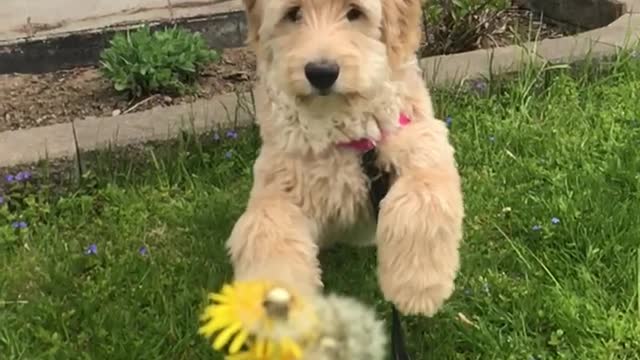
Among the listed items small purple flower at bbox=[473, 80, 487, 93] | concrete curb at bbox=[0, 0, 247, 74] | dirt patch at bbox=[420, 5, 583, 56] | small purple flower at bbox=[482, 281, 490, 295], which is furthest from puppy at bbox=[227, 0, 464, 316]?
concrete curb at bbox=[0, 0, 247, 74]

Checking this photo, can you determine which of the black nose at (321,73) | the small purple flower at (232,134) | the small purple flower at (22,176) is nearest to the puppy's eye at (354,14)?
the black nose at (321,73)

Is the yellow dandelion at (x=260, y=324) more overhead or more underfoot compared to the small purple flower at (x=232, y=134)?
more overhead

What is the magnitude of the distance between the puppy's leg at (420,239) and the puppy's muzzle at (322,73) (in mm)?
387

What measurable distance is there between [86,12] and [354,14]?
306 cm

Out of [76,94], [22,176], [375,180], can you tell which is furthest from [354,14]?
[76,94]

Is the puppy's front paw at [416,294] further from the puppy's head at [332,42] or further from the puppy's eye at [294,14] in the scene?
the puppy's eye at [294,14]

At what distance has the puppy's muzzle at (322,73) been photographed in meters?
2.78

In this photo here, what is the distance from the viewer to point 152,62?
484 cm

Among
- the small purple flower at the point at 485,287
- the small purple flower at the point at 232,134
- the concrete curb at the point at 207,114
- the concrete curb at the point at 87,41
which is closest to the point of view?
the small purple flower at the point at 485,287

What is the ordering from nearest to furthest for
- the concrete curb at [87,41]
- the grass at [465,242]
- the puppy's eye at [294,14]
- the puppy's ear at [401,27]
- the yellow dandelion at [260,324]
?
the yellow dandelion at [260,324], the puppy's eye at [294,14], the puppy's ear at [401,27], the grass at [465,242], the concrete curb at [87,41]

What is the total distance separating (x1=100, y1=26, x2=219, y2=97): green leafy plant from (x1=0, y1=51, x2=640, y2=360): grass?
1.93 feet

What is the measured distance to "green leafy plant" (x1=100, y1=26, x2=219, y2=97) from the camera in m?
4.84

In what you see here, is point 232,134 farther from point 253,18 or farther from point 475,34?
point 475,34

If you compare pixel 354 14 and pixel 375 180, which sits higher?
pixel 354 14
